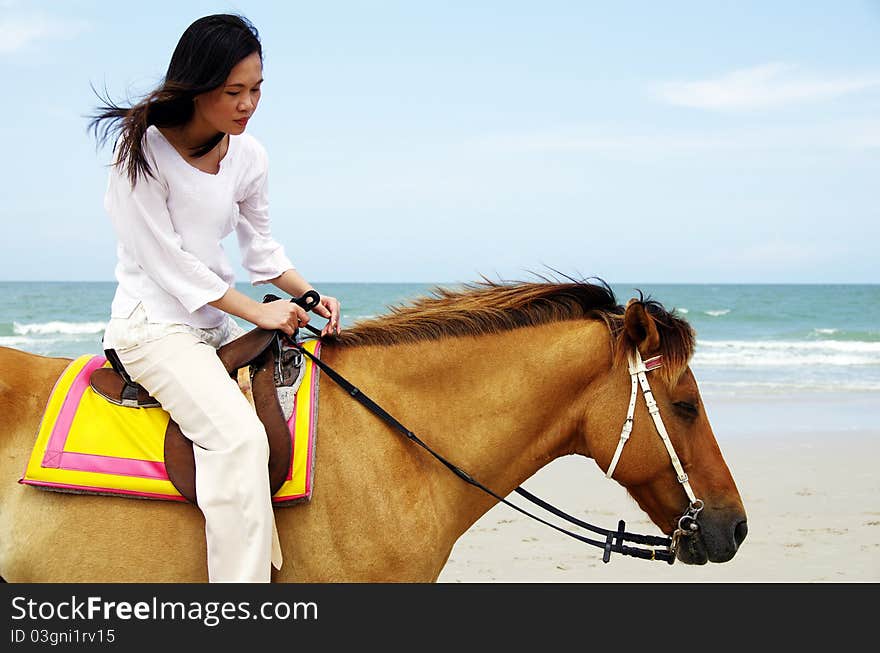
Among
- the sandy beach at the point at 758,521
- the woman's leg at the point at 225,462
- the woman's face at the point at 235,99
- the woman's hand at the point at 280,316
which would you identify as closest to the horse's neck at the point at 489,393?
the woman's hand at the point at 280,316

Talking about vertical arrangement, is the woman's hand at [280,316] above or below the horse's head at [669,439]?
above

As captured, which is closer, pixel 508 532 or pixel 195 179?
pixel 195 179

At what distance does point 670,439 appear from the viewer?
2523 mm

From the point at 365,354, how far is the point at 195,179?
718 millimetres

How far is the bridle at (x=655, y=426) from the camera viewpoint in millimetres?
2498

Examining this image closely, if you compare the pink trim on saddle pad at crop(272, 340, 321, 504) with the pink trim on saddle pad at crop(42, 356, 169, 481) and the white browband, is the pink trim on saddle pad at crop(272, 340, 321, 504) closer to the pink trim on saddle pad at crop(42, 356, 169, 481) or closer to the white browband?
the pink trim on saddle pad at crop(42, 356, 169, 481)

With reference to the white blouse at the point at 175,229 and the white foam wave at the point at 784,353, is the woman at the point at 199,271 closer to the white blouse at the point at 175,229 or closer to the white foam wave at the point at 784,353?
the white blouse at the point at 175,229

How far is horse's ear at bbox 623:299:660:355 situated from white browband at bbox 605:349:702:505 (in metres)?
0.03

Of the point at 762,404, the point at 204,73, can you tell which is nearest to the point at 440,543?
the point at 204,73

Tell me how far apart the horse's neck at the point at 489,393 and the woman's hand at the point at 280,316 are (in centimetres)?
21

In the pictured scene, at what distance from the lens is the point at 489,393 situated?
2.54m

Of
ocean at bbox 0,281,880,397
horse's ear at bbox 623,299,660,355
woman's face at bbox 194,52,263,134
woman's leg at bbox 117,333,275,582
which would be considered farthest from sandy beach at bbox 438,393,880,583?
woman's face at bbox 194,52,263,134

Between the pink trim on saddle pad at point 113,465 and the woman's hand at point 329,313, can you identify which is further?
the woman's hand at point 329,313
